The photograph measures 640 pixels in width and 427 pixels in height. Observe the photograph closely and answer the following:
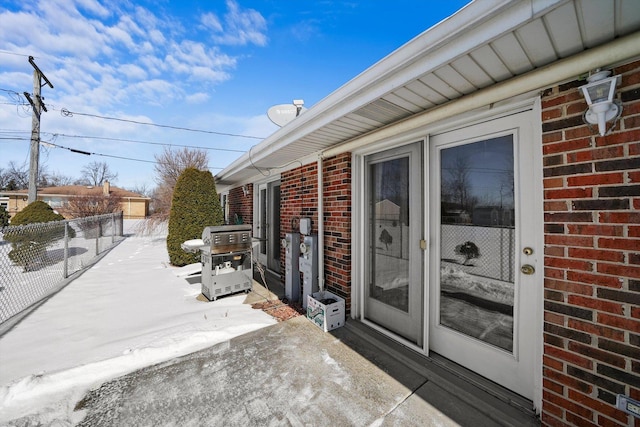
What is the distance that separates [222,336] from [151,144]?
14.9 meters

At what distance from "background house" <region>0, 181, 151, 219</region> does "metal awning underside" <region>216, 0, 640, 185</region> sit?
1807 cm

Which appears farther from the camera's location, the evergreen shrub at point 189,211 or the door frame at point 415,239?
the evergreen shrub at point 189,211

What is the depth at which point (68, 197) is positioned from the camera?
15.9 m

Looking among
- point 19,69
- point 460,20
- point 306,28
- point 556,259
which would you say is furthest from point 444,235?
point 19,69

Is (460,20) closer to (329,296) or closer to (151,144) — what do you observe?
(329,296)

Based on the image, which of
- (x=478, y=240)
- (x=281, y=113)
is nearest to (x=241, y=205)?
(x=281, y=113)

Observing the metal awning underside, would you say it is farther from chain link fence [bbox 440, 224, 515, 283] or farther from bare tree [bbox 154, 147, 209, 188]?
bare tree [bbox 154, 147, 209, 188]

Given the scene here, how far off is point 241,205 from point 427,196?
644 centimetres

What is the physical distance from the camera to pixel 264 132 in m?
14.7

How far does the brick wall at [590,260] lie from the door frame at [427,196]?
0.10 meters

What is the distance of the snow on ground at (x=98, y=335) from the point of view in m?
2.03

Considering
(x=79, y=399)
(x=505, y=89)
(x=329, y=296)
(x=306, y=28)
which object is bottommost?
(x=79, y=399)

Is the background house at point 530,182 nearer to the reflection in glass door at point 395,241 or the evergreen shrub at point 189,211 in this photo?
the reflection in glass door at point 395,241

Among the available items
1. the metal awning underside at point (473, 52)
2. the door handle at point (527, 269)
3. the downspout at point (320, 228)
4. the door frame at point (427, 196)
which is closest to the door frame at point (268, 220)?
the downspout at point (320, 228)
